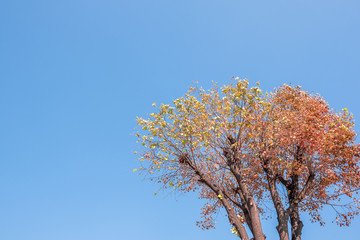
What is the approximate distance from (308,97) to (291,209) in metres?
9.44

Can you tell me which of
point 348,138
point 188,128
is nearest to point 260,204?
point 348,138

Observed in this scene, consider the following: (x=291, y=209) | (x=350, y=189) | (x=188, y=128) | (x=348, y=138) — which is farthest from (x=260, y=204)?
(x=188, y=128)

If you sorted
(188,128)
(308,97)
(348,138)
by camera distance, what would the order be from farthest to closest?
(308,97) < (348,138) < (188,128)

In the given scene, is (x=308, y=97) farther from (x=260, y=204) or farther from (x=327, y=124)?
(x=260, y=204)

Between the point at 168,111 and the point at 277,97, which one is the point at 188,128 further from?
the point at 277,97

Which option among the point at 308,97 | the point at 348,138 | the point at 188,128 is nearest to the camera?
the point at 188,128

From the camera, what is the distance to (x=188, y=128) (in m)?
20.1

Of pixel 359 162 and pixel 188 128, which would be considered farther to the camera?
pixel 359 162

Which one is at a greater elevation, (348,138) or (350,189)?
(348,138)

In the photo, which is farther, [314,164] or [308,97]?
[308,97]

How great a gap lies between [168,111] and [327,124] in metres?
11.8

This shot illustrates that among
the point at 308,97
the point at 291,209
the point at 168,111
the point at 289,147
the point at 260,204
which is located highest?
the point at 308,97

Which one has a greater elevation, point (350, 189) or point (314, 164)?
point (314, 164)

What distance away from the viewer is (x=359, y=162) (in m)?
22.1
